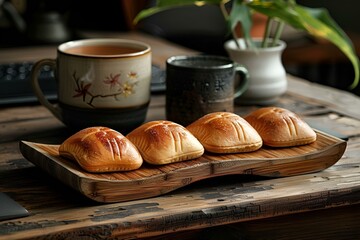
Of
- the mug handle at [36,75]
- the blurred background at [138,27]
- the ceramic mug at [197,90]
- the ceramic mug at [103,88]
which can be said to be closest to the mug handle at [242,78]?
the ceramic mug at [197,90]

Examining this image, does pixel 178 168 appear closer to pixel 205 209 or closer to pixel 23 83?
pixel 205 209

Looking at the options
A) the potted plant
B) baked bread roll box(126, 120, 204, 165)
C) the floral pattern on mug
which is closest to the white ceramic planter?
the potted plant

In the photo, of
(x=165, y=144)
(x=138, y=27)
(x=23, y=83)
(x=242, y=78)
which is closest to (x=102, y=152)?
(x=165, y=144)

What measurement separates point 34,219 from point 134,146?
0.49ft

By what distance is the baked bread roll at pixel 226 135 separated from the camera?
93cm

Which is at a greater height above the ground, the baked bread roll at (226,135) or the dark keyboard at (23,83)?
the baked bread roll at (226,135)

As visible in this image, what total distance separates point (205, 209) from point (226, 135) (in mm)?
121

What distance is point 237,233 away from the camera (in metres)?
0.88

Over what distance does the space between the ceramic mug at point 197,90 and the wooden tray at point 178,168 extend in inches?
6.8

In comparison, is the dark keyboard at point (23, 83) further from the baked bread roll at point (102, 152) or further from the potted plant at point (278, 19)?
the baked bread roll at point (102, 152)

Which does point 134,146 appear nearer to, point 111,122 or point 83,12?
point 111,122

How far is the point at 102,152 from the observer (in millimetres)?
869

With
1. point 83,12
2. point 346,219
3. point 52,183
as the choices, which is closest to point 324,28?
point 346,219

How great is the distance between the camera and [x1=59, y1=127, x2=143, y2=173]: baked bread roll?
33.9 inches
